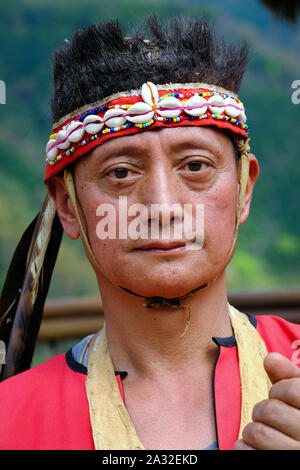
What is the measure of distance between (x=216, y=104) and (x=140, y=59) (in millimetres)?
292

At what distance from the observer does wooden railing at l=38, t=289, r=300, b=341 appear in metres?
3.56

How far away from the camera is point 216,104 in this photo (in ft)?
6.01

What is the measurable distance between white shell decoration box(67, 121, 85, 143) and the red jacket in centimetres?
73

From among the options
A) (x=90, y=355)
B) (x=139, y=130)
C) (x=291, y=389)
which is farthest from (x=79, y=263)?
(x=291, y=389)

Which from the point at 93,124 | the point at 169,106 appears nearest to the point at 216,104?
the point at 169,106

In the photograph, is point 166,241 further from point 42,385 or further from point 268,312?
point 268,312

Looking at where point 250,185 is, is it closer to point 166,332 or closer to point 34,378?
point 166,332

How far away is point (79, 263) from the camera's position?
4.18m

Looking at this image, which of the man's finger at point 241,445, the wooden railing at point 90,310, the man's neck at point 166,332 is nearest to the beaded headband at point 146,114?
the man's neck at point 166,332

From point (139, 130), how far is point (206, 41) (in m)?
0.44

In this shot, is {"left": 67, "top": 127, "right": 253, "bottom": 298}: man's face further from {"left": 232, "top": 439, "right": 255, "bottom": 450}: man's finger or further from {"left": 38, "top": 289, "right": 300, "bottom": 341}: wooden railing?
{"left": 38, "top": 289, "right": 300, "bottom": 341}: wooden railing

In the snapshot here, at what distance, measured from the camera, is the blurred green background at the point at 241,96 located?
4148mm

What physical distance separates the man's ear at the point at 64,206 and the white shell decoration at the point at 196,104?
526mm

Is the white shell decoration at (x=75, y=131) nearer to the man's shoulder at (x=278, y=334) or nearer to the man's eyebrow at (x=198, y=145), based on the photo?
the man's eyebrow at (x=198, y=145)
